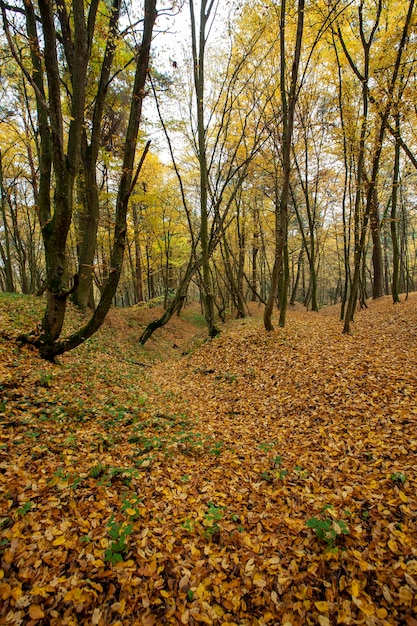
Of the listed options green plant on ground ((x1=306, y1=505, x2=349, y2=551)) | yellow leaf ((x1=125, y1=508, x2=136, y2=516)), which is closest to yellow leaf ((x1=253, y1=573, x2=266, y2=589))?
green plant on ground ((x1=306, y1=505, x2=349, y2=551))

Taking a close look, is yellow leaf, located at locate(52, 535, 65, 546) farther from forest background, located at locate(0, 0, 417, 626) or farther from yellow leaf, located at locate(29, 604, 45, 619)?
yellow leaf, located at locate(29, 604, 45, 619)

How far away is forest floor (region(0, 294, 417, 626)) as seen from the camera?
245 centimetres

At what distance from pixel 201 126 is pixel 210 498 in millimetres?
11925

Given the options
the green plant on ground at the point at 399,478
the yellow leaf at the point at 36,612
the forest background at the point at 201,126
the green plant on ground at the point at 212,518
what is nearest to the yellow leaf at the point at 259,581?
the green plant on ground at the point at 212,518

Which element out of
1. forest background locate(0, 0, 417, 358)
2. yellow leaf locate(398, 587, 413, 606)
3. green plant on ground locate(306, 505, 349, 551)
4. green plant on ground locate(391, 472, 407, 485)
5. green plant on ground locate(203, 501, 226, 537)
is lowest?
yellow leaf locate(398, 587, 413, 606)

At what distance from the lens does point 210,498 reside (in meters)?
3.76

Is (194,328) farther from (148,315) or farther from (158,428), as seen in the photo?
(158,428)

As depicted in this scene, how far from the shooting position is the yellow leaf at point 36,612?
2.17 m

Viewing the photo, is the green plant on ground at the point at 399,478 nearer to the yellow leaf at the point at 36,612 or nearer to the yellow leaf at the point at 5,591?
the yellow leaf at the point at 36,612

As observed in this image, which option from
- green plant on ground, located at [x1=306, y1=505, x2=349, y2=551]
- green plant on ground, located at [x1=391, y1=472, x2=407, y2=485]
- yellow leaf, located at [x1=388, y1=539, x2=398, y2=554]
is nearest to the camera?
yellow leaf, located at [x1=388, y1=539, x2=398, y2=554]

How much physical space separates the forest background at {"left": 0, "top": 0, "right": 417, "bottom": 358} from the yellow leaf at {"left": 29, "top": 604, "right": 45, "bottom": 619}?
13.6 feet

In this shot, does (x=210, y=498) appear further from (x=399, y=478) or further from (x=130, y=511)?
(x=399, y=478)

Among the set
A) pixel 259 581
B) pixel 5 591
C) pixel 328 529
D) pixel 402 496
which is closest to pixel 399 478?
pixel 402 496

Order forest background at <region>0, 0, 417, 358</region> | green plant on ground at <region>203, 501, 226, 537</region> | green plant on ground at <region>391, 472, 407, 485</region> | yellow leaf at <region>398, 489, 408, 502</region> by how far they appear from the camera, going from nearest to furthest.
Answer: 1. green plant on ground at <region>203, 501, 226, 537</region>
2. yellow leaf at <region>398, 489, 408, 502</region>
3. green plant on ground at <region>391, 472, 407, 485</region>
4. forest background at <region>0, 0, 417, 358</region>
